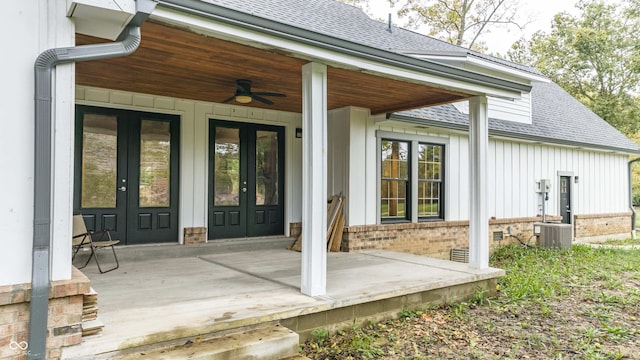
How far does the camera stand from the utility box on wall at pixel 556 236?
928cm

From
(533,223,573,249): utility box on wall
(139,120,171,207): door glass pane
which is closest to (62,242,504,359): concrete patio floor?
(139,120,171,207): door glass pane

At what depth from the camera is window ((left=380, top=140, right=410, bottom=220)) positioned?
756cm

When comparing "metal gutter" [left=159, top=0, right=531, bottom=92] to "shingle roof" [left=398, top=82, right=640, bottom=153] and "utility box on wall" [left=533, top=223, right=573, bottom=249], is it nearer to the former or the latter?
"shingle roof" [left=398, top=82, right=640, bottom=153]

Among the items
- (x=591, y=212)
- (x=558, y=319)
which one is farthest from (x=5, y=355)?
(x=591, y=212)

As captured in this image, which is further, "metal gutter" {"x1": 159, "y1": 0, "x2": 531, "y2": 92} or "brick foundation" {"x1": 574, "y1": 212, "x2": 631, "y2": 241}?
"brick foundation" {"x1": 574, "y1": 212, "x2": 631, "y2": 241}

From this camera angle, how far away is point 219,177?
6.64 meters

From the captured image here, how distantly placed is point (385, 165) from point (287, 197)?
1833 millimetres

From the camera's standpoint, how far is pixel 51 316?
2.58 m

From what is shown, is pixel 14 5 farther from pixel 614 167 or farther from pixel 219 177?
pixel 614 167

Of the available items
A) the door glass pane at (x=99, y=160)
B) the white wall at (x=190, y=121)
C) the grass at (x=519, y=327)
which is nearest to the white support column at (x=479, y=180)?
the grass at (x=519, y=327)

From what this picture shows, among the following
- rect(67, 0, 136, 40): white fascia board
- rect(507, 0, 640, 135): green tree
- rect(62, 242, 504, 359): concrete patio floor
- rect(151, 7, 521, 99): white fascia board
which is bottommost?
rect(62, 242, 504, 359): concrete patio floor

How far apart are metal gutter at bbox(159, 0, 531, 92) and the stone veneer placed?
1.95 meters

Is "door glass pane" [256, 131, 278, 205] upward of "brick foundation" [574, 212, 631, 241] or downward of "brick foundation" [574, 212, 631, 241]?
upward

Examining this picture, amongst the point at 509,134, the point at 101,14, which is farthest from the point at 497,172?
the point at 101,14
